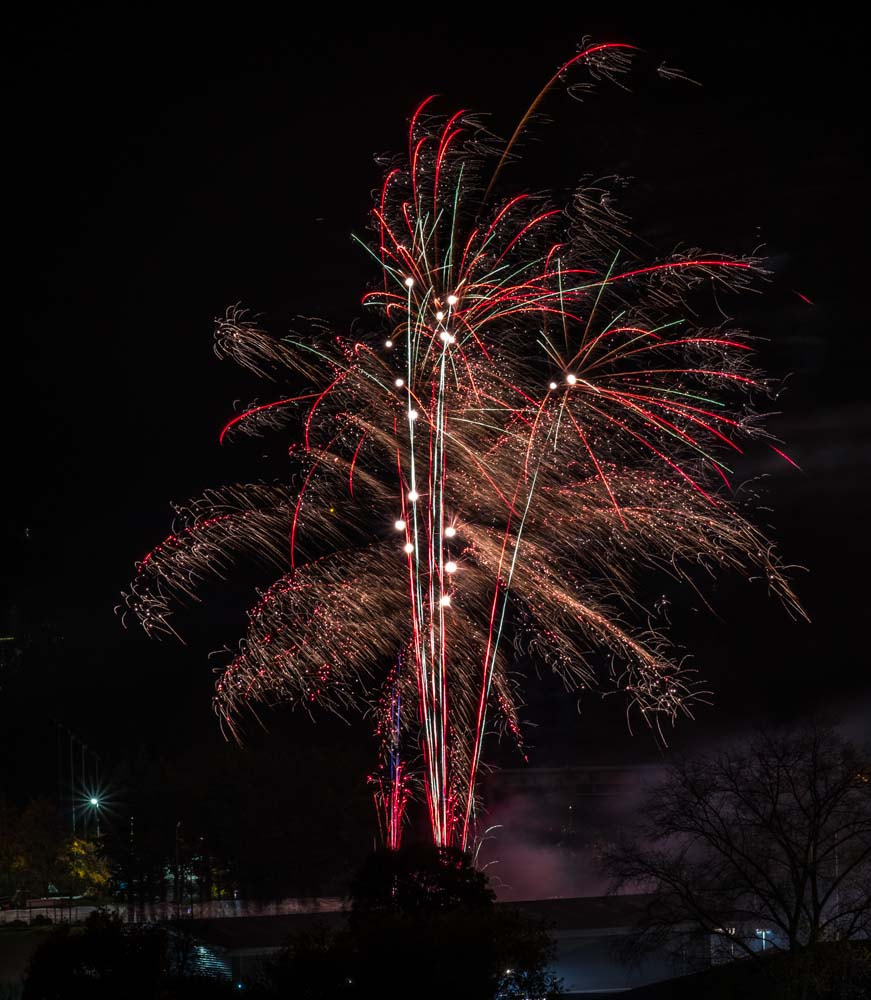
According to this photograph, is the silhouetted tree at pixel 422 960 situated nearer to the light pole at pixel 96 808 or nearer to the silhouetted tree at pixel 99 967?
the silhouetted tree at pixel 99 967

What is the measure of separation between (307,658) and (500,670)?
380cm

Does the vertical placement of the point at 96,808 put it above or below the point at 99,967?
above

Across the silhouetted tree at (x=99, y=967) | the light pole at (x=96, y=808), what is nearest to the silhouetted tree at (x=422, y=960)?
the silhouetted tree at (x=99, y=967)

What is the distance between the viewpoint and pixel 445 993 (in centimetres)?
1549

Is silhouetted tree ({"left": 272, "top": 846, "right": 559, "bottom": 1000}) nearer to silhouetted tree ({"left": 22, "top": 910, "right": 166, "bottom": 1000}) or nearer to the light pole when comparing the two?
silhouetted tree ({"left": 22, "top": 910, "right": 166, "bottom": 1000})

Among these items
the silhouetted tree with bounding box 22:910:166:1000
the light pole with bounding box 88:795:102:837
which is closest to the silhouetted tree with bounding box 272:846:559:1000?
the silhouetted tree with bounding box 22:910:166:1000

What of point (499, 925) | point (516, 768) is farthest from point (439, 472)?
point (516, 768)

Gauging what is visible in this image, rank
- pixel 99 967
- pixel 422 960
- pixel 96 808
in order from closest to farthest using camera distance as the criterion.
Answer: pixel 422 960 < pixel 99 967 < pixel 96 808

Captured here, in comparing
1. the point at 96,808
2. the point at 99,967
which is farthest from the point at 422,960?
the point at 96,808

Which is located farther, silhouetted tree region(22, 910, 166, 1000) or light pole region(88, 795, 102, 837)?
light pole region(88, 795, 102, 837)

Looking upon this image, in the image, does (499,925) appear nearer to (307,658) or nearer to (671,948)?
(307,658)

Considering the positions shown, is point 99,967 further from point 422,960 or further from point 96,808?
point 96,808

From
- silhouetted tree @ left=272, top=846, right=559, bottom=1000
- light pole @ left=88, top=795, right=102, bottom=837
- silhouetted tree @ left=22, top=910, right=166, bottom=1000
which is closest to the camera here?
silhouetted tree @ left=272, top=846, right=559, bottom=1000

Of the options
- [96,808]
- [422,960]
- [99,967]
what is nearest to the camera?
[422,960]
